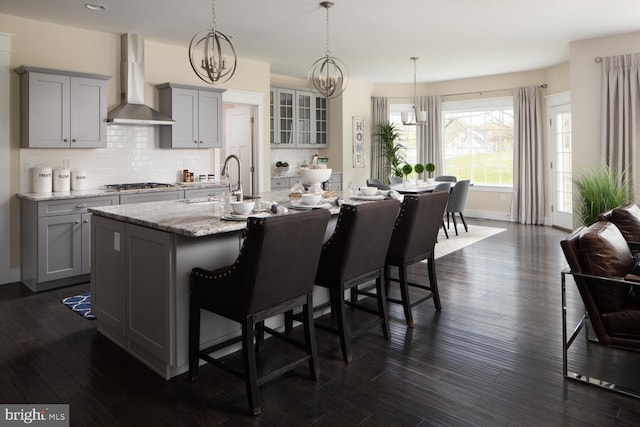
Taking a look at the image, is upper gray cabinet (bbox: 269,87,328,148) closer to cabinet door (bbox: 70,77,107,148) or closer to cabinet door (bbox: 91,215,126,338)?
cabinet door (bbox: 70,77,107,148)

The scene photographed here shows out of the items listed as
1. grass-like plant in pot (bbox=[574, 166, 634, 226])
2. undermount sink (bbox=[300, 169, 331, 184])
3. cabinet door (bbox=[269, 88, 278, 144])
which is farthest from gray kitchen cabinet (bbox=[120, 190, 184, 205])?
grass-like plant in pot (bbox=[574, 166, 634, 226])

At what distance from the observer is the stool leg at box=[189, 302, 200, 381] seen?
2629 millimetres

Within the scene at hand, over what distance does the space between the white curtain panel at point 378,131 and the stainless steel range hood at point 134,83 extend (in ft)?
16.8

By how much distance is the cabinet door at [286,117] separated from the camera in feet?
26.3

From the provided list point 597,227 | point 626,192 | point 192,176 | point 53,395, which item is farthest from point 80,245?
Result: point 626,192

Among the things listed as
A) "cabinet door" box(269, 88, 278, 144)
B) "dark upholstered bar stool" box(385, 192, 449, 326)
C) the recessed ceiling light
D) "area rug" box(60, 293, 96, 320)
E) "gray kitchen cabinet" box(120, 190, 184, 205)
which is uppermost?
the recessed ceiling light

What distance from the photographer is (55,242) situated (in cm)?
459

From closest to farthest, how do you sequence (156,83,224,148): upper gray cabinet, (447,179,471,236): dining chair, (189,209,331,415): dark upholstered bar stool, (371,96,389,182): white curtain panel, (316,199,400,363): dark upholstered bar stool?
(189,209,331,415): dark upholstered bar stool, (316,199,400,363): dark upholstered bar stool, (156,83,224,148): upper gray cabinet, (447,179,471,236): dining chair, (371,96,389,182): white curtain panel

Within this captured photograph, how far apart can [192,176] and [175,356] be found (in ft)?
12.8

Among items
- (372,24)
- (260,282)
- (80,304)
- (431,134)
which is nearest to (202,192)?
(80,304)

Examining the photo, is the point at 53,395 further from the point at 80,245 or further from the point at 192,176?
the point at 192,176

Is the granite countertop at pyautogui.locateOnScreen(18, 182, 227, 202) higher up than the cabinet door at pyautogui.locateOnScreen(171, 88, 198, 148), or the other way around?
the cabinet door at pyautogui.locateOnScreen(171, 88, 198, 148)

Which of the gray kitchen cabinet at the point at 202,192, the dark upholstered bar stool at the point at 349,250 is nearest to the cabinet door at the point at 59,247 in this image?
the gray kitchen cabinet at the point at 202,192

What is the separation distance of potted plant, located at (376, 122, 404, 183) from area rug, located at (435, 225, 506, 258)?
2.00 meters
